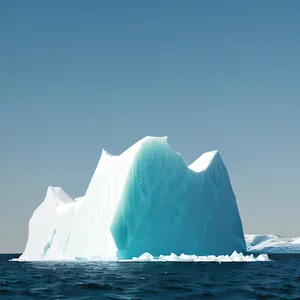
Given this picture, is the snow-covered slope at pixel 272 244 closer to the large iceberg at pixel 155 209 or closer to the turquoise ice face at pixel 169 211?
the large iceberg at pixel 155 209

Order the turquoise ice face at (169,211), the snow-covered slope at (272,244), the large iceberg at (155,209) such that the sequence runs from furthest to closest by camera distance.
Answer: the snow-covered slope at (272,244), the large iceberg at (155,209), the turquoise ice face at (169,211)

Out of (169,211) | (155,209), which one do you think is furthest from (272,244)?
(155,209)

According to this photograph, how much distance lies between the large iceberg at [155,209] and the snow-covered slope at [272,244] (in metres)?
56.7

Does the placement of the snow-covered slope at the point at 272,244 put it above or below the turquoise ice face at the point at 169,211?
above

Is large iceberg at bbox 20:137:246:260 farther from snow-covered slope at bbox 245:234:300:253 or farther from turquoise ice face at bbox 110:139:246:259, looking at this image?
snow-covered slope at bbox 245:234:300:253

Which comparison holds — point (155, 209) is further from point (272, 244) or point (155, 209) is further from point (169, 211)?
point (272, 244)

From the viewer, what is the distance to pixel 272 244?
103750 mm

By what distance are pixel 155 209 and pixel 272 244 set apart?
2635 inches

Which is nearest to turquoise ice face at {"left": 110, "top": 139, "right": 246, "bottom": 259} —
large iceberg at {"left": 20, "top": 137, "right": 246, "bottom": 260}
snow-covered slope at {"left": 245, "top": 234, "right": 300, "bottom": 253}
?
large iceberg at {"left": 20, "top": 137, "right": 246, "bottom": 260}

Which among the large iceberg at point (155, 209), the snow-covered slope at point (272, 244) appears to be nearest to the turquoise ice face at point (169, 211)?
the large iceberg at point (155, 209)

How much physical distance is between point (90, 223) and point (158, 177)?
7.60 m

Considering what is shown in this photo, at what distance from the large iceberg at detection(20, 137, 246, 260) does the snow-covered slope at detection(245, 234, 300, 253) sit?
56.7 meters

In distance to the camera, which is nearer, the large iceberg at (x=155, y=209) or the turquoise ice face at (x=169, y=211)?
the turquoise ice face at (x=169, y=211)

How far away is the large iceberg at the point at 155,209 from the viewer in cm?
4212
